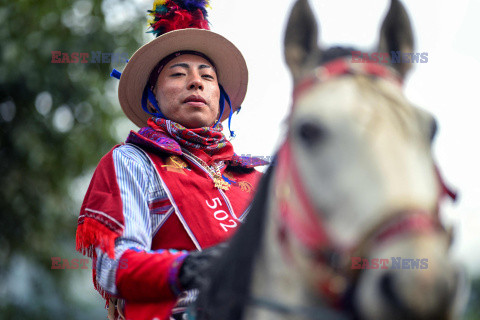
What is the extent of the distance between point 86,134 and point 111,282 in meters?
5.78

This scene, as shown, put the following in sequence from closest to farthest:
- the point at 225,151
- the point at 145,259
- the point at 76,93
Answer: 1. the point at 145,259
2. the point at 225,151
3. the point at 76,93

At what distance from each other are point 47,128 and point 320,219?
6.74 meters

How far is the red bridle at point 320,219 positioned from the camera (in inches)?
40.9

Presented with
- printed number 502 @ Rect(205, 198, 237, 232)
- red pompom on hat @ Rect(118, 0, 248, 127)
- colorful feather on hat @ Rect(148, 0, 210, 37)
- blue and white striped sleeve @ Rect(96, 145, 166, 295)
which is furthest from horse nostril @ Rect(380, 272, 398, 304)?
colorful feather on hat @ Rect(148, 0, 210, 37)

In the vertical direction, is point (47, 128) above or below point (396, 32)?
below

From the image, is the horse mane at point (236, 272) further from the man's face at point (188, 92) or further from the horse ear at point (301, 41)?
the man's face at point (188, 92)

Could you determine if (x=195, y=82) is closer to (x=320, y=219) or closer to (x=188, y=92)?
(x=188, y=92)

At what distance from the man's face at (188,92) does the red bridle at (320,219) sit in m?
1.47

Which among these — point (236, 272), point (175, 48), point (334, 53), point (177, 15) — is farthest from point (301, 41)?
point (177, 15)

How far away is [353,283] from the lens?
1137 millimetres

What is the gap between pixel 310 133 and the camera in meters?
1.24

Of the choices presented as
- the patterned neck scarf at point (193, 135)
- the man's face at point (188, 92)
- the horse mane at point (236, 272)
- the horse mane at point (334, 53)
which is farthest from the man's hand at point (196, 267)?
the man's face at point (188, 92)

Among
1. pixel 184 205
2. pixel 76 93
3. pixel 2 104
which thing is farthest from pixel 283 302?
pixel 2 104

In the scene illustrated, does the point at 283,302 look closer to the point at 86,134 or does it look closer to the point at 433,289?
the point at 433,289
